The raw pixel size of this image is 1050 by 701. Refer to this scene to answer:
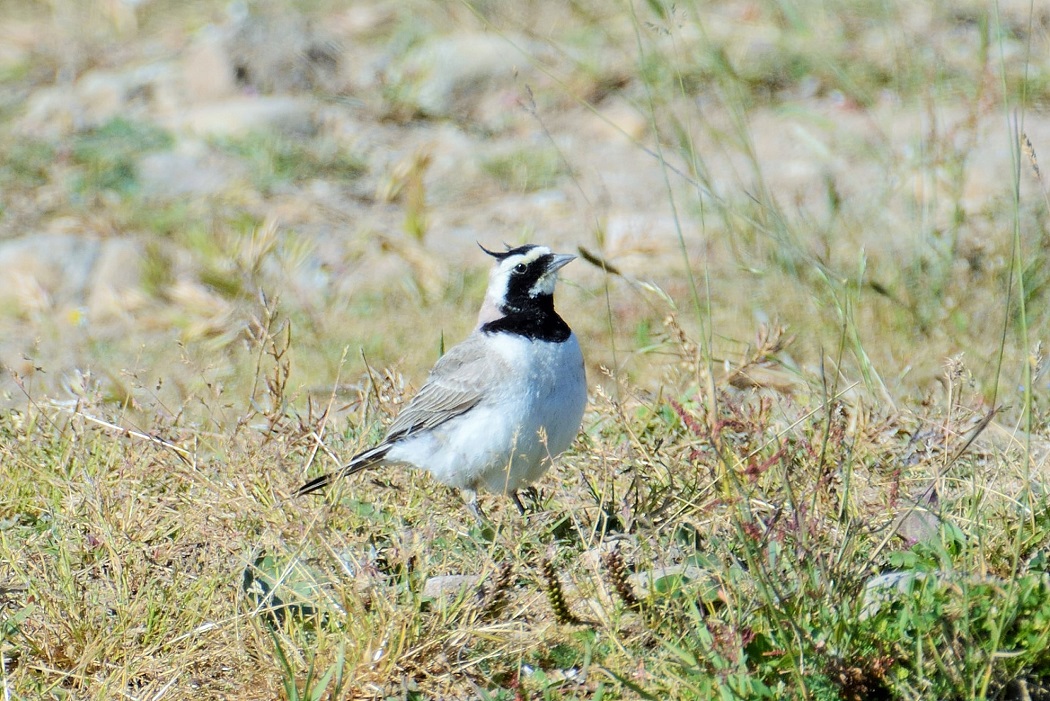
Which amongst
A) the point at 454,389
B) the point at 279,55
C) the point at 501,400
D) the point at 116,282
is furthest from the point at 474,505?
the point at 279,55

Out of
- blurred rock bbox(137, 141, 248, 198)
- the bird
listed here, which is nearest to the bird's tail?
the bird

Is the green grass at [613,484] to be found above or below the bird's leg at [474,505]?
above

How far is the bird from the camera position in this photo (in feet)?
14.9

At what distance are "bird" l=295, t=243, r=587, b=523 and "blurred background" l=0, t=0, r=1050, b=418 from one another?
22.5 inches

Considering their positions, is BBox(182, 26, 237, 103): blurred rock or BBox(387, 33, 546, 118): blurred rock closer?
BBox(387, 33, 546, 118): blurred rock

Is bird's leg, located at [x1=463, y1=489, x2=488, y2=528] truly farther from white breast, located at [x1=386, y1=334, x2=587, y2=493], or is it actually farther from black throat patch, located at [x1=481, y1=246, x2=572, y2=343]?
black throat patch, located at [x1=481, y1=246, x2=572, y2=343]

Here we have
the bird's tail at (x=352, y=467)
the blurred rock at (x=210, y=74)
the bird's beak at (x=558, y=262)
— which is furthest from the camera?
the blurred rock at (x=210, y=74)

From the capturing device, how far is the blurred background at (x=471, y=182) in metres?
6.21

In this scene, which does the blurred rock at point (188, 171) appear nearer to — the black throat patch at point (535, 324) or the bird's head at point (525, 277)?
the bird's head at point (525, 277)

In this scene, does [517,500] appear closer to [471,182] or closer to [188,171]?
[471,182]

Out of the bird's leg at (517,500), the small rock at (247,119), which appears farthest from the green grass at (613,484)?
the small rock at (247,119)

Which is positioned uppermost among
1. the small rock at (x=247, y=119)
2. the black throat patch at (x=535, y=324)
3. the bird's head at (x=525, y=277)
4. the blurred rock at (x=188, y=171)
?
the bird's head at (x=525, y=277)

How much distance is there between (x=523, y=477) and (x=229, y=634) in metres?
1.38

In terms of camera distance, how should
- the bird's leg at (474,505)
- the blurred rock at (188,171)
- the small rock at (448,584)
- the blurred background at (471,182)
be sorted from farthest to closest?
the blurred rock at (188,171)
the blurred background at (471,182)
the bird's leg at (474,505)
the small rock at (448,584)
